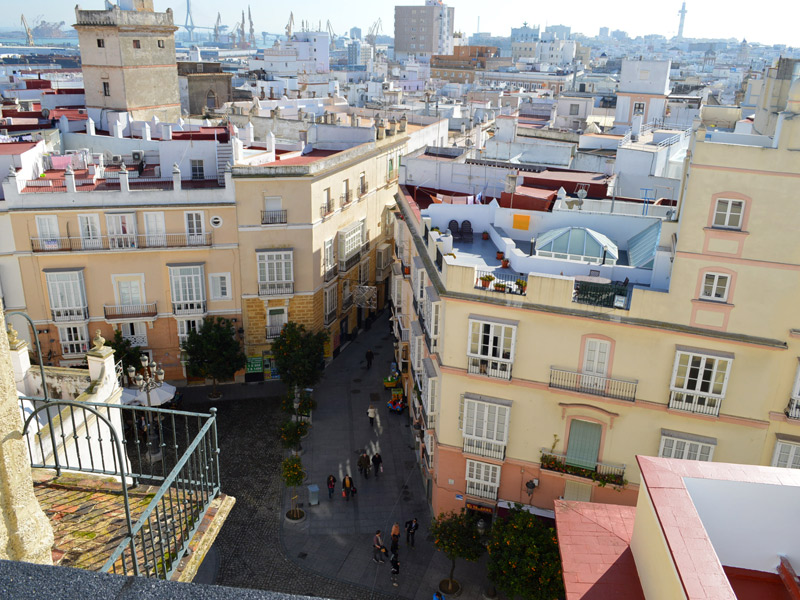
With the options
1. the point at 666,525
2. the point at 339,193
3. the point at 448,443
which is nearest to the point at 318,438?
the point at 448,443

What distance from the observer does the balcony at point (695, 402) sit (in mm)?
23016

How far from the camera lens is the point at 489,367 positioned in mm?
25250

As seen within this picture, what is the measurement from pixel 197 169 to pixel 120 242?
7709 mm

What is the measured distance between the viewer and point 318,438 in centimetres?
3594

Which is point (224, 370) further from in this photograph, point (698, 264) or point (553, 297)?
point (698, 264)

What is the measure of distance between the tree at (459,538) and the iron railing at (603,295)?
910 centimetres

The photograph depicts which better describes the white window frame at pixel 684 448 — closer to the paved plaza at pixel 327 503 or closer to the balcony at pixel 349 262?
the paved plaza at pixel 327 503

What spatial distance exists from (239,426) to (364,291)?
1333cm

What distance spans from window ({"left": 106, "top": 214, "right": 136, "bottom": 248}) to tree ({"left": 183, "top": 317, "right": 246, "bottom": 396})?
583 centimetres

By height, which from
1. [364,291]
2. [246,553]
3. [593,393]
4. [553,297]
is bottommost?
[246,553]

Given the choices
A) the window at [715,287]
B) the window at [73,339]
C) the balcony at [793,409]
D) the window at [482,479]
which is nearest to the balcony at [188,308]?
the window at [73,339]

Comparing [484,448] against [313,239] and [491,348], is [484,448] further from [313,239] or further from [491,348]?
[313,239]

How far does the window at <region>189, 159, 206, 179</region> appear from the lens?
137ft

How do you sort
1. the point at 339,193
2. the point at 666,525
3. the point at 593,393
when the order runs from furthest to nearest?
the point at 339,193, the point at 593,393, the point at 666,525
